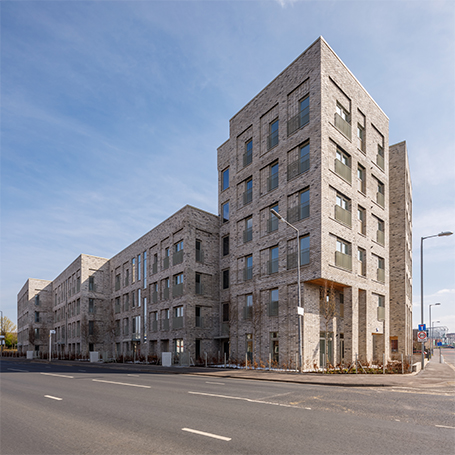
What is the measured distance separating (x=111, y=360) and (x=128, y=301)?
7.16 m

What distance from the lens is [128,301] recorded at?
168 ft

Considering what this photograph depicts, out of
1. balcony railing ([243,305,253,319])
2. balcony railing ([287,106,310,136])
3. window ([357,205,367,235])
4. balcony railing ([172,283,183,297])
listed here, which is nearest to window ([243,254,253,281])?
balcony railing ([243,305,253,319])

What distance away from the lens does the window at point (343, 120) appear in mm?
29469

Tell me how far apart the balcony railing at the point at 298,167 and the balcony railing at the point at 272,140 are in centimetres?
301

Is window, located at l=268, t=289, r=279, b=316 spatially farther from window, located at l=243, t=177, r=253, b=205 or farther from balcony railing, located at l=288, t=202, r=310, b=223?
window, located at l=243, t=177, r=253, b=205

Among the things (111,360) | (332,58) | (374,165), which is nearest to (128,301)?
(111,360)

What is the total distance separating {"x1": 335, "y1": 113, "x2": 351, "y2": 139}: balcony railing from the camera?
2933 cm

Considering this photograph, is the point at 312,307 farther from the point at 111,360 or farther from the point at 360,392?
the point at 111,360

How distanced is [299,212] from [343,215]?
10.8 feet

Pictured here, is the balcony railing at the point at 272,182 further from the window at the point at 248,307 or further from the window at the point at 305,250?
the window at the point at 248,307

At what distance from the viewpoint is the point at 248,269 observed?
33.2 m

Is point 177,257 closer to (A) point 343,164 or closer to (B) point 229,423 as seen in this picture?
(A) point 343,164

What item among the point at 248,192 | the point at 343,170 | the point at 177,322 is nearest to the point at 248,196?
the point at 248,192

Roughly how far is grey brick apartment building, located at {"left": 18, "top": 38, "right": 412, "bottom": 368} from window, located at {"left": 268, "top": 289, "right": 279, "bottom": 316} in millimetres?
104
